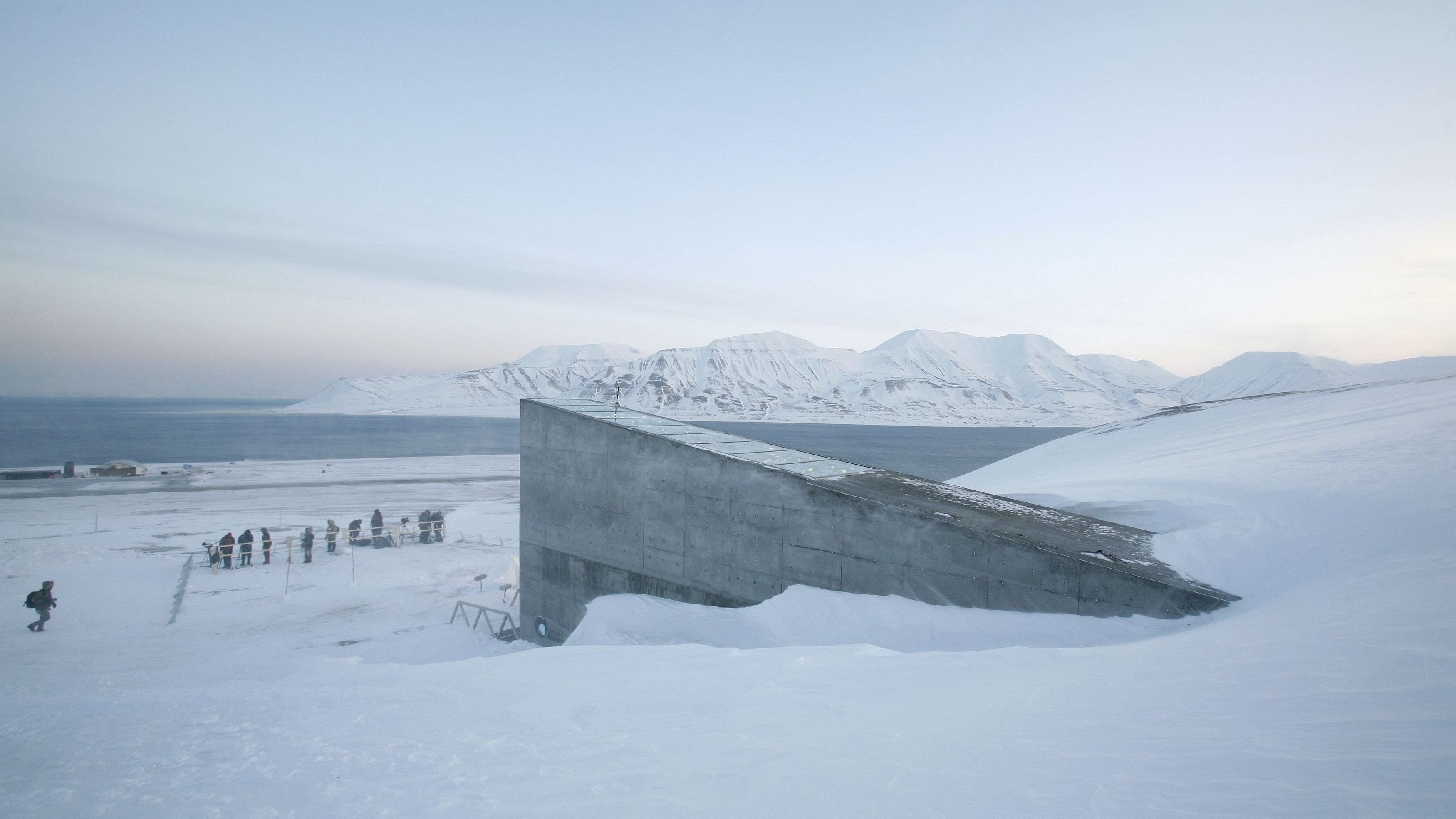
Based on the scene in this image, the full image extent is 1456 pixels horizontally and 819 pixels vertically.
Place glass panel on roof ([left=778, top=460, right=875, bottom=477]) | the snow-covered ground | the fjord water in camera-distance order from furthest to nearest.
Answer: the fjord water → glass panel on roof ([left=778, top=460, right=875, bottom=477]) → the snow-covered ground

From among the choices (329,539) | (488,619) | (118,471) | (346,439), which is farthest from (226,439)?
(488,619)

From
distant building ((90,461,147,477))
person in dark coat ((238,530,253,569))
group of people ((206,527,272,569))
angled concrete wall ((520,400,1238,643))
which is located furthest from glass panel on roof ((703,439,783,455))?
distant building ((90,461,147,477))

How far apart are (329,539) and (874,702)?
→ 20686mm

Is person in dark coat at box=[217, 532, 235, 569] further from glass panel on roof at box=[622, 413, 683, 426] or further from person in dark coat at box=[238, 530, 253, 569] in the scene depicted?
glass panel on roof at box=[622, 413, 683, 426]

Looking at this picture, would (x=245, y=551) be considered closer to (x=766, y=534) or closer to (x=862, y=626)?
(x=766, y=534)

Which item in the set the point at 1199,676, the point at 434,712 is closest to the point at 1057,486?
the point at 1199,676

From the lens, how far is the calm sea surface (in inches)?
2566

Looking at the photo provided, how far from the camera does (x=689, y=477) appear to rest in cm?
1208

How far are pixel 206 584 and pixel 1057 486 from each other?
2066 centimetres

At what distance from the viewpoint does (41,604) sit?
13117 millimetres

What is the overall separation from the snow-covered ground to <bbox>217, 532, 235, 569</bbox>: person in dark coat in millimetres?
5662

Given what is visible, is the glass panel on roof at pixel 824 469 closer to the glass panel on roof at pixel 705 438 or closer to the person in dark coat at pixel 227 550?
the glass panel on roof at pixel 705 438

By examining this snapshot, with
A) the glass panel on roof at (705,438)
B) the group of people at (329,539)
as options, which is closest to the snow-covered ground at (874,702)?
the glass panel on roof at (705,438)

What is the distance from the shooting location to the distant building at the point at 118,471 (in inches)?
1619
